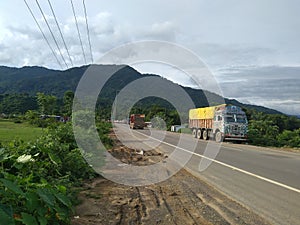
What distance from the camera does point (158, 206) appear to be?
6.43 meters

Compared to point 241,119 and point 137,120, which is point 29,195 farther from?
point 137,120

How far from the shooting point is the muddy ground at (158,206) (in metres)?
5.54

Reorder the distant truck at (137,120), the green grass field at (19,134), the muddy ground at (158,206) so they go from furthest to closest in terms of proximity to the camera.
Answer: the distant truck at (137,120), the green grass field at (19,134), the muddy ground at (158,206)

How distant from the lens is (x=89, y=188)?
7906 mm

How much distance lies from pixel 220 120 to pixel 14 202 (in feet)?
83.8

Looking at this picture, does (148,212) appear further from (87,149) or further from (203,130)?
(203,130)

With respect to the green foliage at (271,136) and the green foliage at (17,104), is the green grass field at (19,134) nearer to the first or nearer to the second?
the green foliage at (271,136)

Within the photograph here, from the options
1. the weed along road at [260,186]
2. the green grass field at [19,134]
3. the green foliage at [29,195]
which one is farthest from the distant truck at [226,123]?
the green foliage at [29,195]

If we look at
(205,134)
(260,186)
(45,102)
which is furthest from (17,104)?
(260,186)

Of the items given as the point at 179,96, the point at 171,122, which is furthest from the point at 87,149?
the point at 171,122

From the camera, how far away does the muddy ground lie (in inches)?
218

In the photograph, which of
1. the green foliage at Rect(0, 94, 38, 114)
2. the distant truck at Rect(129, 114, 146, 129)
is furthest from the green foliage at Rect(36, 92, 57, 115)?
the green foliage at Rect(0, 94, 38, 114)

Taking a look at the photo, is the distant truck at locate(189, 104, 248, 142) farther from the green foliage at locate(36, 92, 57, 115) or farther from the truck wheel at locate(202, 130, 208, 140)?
the green foliage at locate(36, 92, 57, 115)

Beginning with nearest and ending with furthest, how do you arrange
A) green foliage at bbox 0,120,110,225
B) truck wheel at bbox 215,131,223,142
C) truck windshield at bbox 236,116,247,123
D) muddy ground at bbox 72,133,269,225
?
1. green foliage at bbox 0,120,110,225
2. muddy ground at bbox 72,133,269,225
3. truck wheel at bbox 215,131,223,142
4. truck windshield at bbox 236,116,247,123
